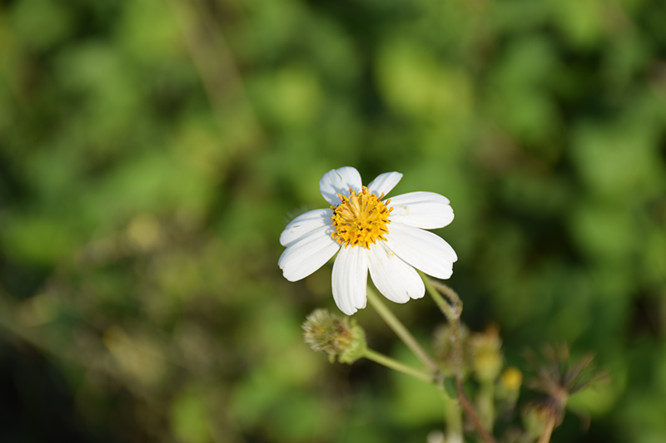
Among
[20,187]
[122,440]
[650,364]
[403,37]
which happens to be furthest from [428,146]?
[20,187]

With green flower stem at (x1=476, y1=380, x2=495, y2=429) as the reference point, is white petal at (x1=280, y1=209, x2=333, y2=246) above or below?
above

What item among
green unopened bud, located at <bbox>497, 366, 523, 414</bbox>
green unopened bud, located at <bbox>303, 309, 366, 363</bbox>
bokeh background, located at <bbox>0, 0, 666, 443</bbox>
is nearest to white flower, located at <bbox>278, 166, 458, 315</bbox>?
green unopened bud, located at <bbox>303, 309, 366, 363</bbox>

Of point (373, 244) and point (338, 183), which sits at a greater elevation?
point (338, 183)

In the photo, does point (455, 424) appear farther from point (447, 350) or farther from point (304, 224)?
point (304, 224)

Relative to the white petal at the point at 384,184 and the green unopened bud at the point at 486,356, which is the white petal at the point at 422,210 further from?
the green unopened bud at the point at 486,356

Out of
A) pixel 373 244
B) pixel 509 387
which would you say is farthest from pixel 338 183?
pixel 509 387

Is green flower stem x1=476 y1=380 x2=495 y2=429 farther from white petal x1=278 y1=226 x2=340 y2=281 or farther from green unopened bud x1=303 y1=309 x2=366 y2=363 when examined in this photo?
white petal x1=278 y1=226 x2=340 y2=281

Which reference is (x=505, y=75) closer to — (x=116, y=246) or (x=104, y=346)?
(x=116, y=246)

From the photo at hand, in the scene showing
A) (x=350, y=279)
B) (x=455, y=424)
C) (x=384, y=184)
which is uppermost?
(x=384, y=184)
